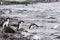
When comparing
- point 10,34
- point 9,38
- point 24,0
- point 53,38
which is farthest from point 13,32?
point 24,0

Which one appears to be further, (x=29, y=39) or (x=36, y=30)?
(x=36, y=30)

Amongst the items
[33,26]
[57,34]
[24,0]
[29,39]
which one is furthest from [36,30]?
[24,0]

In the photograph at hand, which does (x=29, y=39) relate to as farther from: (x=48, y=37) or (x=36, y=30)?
(x=36, y=30)

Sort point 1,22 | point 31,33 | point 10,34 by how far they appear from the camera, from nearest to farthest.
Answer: point 10,34 < point 31,33 < point 1,22

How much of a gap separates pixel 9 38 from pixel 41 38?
0.98 m

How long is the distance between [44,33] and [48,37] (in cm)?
63

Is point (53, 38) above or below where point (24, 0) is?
above

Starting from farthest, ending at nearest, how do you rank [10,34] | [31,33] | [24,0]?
[24,0]
[31,33]
[10,34]

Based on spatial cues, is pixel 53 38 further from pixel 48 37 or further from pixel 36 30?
pixel 36 30

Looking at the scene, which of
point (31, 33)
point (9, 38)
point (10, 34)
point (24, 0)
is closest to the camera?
point (9, 38)

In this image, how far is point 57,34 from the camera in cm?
650

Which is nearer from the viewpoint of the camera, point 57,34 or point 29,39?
point 29,39

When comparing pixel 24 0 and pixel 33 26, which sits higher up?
pixel 33 26

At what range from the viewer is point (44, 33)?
262 inches
